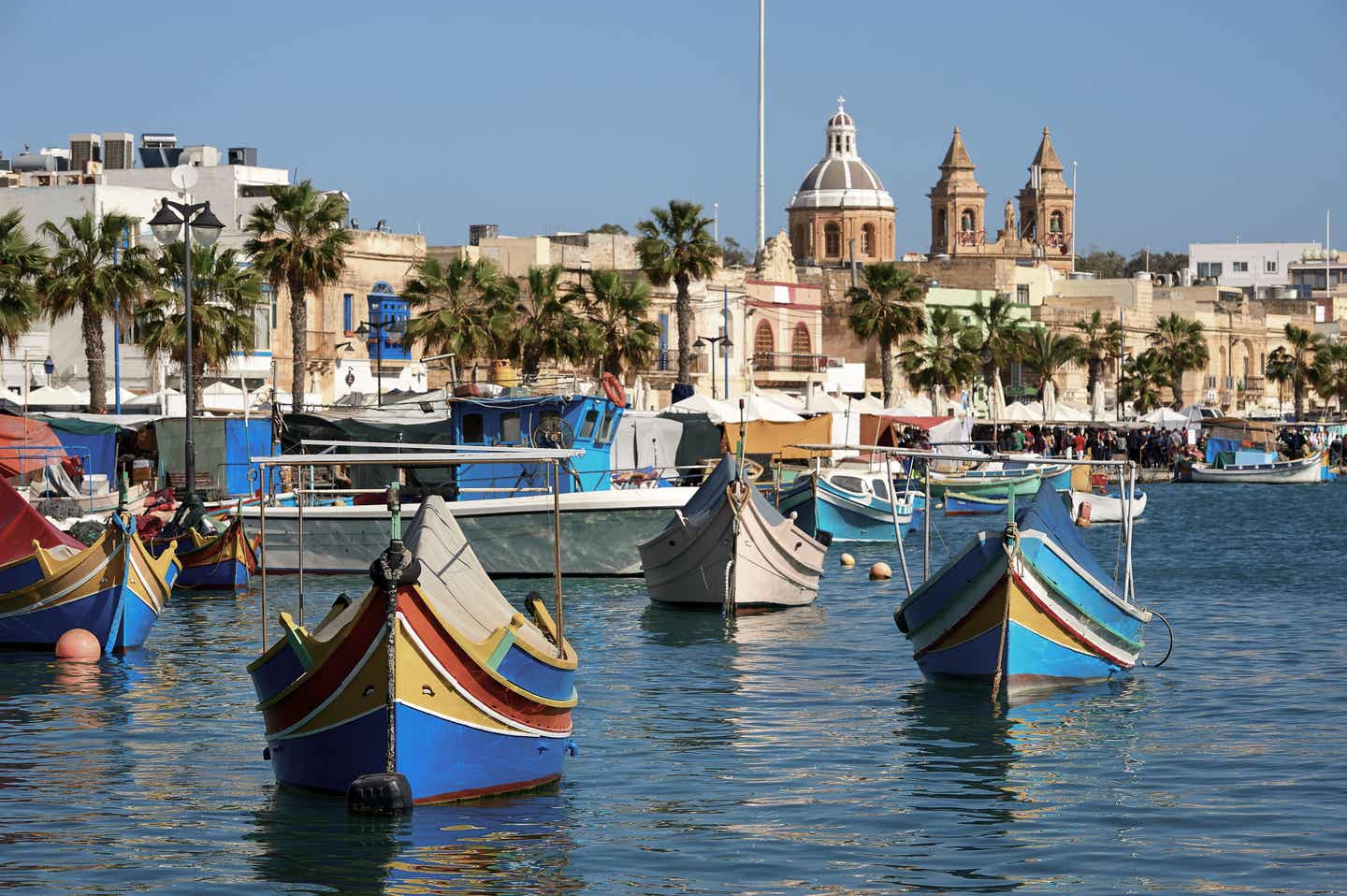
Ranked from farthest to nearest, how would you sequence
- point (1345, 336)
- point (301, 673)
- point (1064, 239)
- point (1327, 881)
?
point (1064, 239), point (1345, 336), point (301, 673), point (1327, 881)

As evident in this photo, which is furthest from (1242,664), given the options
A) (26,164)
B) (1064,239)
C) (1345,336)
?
(1064,239)

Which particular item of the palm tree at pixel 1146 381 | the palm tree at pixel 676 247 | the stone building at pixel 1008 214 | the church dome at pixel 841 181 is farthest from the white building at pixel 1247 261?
the palm tree at pixel 676 247

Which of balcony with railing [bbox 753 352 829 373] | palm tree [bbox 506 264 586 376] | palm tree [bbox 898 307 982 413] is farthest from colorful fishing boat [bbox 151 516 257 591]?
balcony with railing [bbox 753 352 829 373]

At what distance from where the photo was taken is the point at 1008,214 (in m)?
161

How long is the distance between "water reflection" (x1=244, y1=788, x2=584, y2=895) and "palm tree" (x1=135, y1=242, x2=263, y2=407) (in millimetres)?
33000

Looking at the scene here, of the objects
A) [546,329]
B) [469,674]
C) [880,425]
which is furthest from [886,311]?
[469,674]

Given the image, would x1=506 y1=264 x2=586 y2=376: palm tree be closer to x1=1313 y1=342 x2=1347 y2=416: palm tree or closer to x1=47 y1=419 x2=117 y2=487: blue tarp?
x1=47 y1=419 x2=117 y2=487: blue tarp

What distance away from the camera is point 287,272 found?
4900 centimetres

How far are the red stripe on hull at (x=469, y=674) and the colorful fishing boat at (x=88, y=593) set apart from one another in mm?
9876

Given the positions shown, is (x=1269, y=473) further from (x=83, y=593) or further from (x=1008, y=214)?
(x=1008, y=214)

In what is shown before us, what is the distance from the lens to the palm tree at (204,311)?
47.0 m

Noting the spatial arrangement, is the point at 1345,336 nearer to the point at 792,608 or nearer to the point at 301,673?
the point at 792,608

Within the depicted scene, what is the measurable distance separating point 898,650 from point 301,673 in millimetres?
12266

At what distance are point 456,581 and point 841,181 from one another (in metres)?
121
